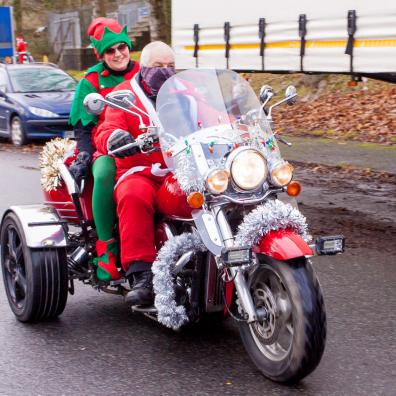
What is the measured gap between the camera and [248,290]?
14.0 ft

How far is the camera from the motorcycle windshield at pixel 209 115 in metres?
4.50

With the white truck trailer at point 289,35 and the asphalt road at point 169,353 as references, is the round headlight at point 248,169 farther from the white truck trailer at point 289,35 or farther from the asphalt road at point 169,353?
the white truck trailer at point 289,35

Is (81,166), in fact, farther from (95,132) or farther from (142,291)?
(142,291)

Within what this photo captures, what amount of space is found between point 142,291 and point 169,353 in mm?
386

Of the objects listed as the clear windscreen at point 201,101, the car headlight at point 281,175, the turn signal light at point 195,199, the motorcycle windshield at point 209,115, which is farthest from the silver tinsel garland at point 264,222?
the clear windscreen at point 201,101

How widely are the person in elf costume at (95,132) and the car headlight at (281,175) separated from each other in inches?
42.4

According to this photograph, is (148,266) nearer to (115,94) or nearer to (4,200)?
(115,94)

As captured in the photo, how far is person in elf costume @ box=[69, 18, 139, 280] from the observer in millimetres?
5031

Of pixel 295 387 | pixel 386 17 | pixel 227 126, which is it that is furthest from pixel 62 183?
pixel 386 17

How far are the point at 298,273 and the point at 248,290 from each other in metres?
0.32

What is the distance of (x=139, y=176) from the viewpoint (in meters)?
4.87

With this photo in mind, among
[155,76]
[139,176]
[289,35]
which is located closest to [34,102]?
[289,35]

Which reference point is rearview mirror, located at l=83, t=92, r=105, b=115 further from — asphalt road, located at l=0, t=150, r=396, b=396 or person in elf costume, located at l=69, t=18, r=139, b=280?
asphalt road, located at l=0, t=150, r=396, b=396

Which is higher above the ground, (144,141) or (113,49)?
(113,49)
